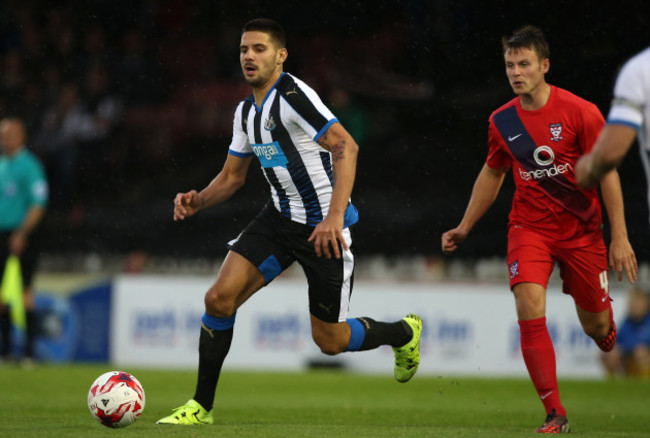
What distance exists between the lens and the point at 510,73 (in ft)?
19.8

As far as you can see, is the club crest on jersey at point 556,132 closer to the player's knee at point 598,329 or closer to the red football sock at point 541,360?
the red football sock at point 541,360

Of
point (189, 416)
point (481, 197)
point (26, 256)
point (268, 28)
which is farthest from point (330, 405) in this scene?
point (26, 256)

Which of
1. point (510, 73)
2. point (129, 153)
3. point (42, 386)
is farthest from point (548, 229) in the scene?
point (129, 153)

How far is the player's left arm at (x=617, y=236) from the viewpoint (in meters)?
5.73

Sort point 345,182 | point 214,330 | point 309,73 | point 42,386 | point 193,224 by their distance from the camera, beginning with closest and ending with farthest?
point 345,182 → point 214,330 → point 42,386 → point 193,224 → point 309,73

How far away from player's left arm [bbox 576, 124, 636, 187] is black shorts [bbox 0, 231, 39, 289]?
27.7 ft

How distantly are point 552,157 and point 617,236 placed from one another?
1.96 ft

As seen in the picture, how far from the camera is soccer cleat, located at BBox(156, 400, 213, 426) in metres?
5.88

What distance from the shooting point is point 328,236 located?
5488 mm

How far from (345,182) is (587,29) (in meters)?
9.90

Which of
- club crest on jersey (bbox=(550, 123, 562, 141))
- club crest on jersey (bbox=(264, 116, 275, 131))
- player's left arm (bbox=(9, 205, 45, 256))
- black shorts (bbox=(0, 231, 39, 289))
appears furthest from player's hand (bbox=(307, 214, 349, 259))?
black shorts (bbox=(0, 231, 39, 289))

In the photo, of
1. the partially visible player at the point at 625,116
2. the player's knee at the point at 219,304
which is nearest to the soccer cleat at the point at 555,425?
the player's knee at the point at 219,304

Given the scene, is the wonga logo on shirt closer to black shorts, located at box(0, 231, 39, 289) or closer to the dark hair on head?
the dark hair on head

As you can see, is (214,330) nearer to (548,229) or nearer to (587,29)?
(548,229)
